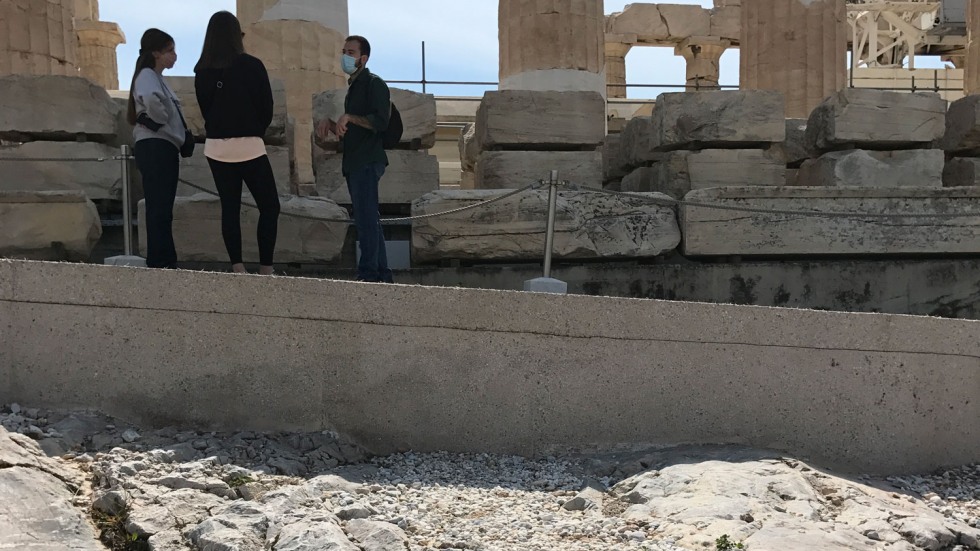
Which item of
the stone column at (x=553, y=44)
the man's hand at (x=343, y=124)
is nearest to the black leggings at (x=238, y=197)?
the man's hand at (x=343, y=124)

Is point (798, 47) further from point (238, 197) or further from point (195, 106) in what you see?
point (238, 197)

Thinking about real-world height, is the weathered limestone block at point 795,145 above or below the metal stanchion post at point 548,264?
above

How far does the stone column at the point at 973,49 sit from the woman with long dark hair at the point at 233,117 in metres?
10.7

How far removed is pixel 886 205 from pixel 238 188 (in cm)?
535

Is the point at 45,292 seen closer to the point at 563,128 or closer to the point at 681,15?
the point at 563,128

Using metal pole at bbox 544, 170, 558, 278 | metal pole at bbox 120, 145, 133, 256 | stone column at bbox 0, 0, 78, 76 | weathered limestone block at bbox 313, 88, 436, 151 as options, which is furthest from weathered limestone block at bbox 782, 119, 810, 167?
stone column at bbox 0, 0, 78, 76

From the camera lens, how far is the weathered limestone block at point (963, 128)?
29.6 ft

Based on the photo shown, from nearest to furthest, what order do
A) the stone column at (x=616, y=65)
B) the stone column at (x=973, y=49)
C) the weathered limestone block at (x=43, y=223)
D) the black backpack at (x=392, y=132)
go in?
the black backpack at (x=392, y=132) < the weathered limestone block at (x=43, y=223) < the stone column at (x=973, y=49) < the stone column at (x=616, y=65)

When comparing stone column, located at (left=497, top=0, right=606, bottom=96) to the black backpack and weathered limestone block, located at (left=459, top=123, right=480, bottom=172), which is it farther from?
the black backpack

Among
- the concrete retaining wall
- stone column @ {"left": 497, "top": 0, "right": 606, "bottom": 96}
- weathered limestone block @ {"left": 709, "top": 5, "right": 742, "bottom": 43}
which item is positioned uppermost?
weathered limestone block @ {"left": 709, "top": 5, "right": 742, "bottom": 43}

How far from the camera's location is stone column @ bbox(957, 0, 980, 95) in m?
12.5

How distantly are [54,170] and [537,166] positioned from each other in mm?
4011

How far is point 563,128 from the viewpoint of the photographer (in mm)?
8188

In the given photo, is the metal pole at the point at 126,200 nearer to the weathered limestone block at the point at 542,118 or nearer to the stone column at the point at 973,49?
the weathered limestone block at the point at 542,118
